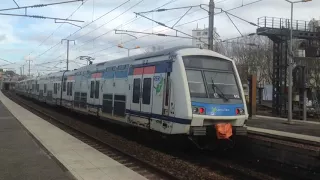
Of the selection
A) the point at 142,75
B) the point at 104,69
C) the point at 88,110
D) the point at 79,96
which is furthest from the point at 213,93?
the point at 79,96

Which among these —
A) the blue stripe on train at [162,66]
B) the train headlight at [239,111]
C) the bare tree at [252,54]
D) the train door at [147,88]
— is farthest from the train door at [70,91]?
the bare tree at [252,54]

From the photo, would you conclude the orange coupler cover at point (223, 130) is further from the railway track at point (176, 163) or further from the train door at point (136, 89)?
the train door at point (136, 89)

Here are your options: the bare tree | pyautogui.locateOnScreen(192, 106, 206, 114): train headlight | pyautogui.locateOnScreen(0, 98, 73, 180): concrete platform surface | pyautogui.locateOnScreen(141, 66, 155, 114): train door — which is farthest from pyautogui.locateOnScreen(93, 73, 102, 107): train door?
the bare tree

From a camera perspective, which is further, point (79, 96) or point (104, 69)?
point (79, 96)

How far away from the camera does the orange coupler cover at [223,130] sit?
11297mm

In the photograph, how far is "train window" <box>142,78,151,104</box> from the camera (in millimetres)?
13349

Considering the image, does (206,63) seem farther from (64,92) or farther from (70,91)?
(64,92)

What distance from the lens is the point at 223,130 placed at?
447 inches

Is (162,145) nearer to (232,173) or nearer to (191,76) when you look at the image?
(191,76)

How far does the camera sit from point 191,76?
465 inches

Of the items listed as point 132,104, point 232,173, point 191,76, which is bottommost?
point 232,173

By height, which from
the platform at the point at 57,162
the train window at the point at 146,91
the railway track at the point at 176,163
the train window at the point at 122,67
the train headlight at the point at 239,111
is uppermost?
the train window at the point at 122,67

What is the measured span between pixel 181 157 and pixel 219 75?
2.80m

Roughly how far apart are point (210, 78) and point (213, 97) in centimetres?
69
